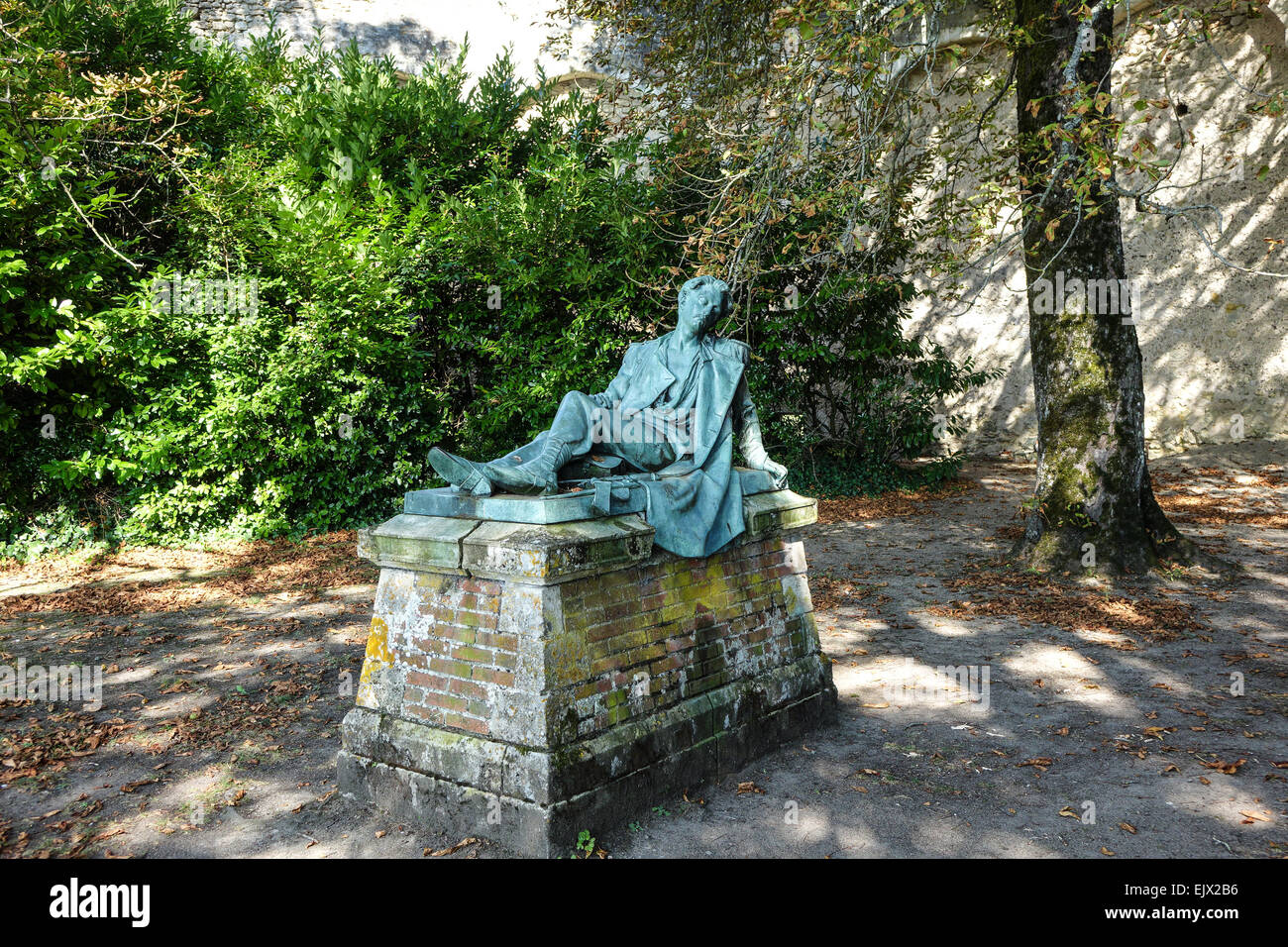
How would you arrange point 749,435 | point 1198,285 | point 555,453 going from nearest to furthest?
point 555,453, point 749,435, point 1198,285

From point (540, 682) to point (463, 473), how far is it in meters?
0.94

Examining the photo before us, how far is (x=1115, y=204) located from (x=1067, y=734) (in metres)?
4.77

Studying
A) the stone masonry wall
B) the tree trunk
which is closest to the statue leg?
the stone masonry wall

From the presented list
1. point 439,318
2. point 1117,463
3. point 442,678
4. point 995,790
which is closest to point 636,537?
Answer: point 442,678

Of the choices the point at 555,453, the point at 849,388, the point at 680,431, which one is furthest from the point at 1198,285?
the point at 555,453

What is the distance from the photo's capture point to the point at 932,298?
14750 mm

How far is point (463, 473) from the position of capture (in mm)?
3691

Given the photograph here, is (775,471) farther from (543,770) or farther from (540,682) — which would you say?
(543,770)

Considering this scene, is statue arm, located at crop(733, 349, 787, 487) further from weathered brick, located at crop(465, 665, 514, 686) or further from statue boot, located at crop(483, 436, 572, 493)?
weathered brick, located at crop(465, 665, 514, 686)

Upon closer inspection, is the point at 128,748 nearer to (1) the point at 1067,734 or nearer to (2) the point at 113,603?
(2) the point at 113,603

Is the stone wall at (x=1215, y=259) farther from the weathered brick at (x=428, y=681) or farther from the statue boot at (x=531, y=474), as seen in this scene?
the weathered brick at (x=428, y=681)

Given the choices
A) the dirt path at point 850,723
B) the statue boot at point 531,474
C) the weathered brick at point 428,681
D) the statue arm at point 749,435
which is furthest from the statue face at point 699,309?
the dirt path at point 850,723

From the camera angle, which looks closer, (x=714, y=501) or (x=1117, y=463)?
(x=714, y=501)

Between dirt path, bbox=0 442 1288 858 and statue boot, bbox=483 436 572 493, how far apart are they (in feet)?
4.75
